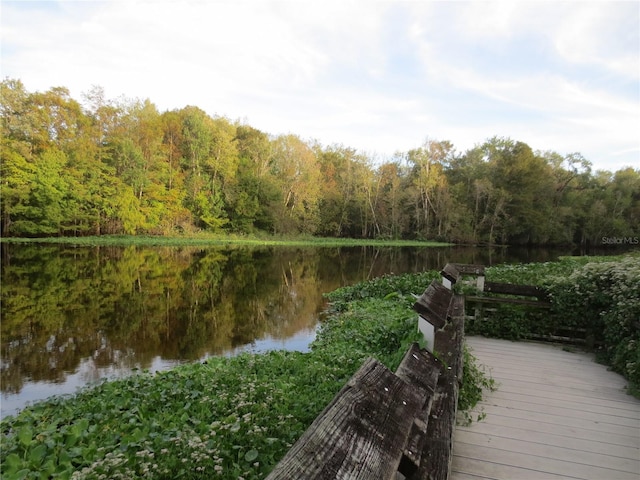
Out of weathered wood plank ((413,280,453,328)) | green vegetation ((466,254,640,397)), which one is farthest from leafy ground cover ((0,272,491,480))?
green vegetation ((466,254,640,397))

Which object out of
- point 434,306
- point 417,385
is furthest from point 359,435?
point 434,306

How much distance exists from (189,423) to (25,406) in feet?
10.7

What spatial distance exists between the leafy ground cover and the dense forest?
35804 mm

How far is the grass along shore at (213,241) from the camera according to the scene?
3434 centimetres

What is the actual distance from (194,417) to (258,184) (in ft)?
148

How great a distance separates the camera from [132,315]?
1173 cm

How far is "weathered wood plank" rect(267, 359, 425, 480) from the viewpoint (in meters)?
0.87

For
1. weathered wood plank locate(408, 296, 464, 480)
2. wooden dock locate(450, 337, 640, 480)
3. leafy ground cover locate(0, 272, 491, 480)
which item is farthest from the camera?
leafy ground cover locate(0, 272, 491, 480)

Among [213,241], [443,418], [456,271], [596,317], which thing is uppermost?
[456,271]

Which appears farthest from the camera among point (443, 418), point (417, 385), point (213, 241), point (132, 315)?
point (213, 241)

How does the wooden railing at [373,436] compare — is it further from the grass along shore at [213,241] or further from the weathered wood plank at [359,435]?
the grass along shore at [213,241]

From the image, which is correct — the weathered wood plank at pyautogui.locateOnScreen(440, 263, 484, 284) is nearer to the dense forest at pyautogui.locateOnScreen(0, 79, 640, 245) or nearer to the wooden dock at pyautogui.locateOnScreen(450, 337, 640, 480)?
the wooden dock at pyautogui.locateOnScreen(450, 337, 640, 480)

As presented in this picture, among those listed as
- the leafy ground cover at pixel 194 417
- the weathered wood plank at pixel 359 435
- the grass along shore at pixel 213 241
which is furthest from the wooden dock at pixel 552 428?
the grass along shore at pixel 213 241

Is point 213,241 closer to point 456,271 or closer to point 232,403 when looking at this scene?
point 456,271
